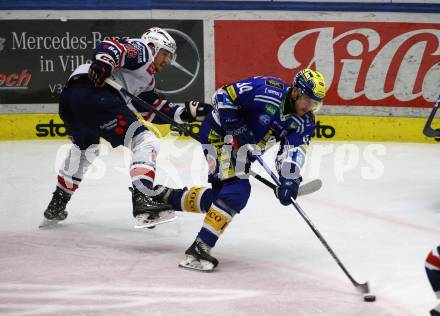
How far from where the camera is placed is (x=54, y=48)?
7605 millimetres

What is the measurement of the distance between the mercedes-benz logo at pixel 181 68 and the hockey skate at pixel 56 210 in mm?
2783

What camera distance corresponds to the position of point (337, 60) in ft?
24.9

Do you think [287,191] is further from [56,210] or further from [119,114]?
[56,210]

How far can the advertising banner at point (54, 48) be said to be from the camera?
758cm

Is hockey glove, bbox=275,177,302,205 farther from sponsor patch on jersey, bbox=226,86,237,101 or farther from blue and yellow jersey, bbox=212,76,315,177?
sponsor patch on jersey, bbox=226,86,237,101

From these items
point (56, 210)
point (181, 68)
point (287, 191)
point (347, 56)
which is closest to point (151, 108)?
point (56, 210)

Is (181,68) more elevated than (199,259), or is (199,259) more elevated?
(199,259)

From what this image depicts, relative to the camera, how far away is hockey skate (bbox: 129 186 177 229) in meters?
4.64

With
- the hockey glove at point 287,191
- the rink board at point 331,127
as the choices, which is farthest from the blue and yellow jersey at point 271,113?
the rink board at point 331,127

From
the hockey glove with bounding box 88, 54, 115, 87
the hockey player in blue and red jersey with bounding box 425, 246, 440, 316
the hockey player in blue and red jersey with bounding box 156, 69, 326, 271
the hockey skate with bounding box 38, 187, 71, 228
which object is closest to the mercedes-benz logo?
the hockey skate with bounding box 38, 187, 71, 228

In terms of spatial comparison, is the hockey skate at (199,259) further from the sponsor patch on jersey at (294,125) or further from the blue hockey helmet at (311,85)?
the blue hockey helmet at (311,85)

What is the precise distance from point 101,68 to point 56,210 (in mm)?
926

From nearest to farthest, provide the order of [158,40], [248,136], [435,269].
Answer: [435,269]
[248,136]
[158,40]

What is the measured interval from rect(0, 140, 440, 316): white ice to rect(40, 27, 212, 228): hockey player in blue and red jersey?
0.74ft
